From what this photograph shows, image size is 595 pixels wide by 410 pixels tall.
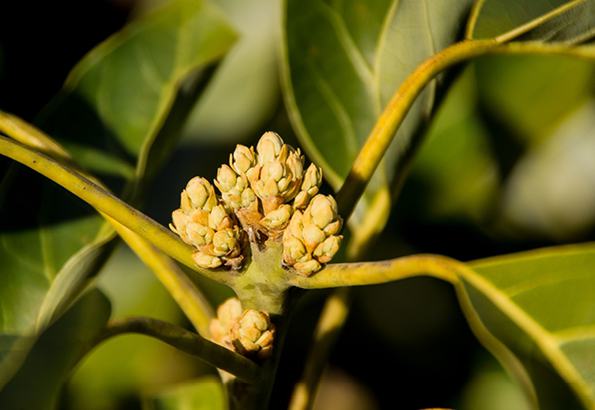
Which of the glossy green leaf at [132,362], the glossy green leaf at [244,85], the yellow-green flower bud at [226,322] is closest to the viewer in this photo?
the yellow-green flower bud at [226,322]

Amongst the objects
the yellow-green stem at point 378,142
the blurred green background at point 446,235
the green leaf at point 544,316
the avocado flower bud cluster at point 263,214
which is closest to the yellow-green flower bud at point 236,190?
the avocado flower bud cluster at point 263,214

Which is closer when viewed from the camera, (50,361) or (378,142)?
(50,361)

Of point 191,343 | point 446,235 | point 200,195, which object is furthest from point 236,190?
point 446,235

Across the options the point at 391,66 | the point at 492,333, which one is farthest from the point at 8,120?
the point at 492,333

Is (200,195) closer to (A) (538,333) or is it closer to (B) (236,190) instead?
(B) (236,190)

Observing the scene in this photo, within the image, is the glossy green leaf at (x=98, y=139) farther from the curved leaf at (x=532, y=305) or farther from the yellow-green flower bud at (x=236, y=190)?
the curved leaf at (x=532, y=305)

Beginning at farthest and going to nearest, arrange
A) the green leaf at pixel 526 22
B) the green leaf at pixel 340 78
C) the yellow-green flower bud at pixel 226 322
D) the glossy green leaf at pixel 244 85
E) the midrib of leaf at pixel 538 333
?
the glossy green leaf at pixel 244 85 < the green leaf at pixel 340 78 < the green leaf at pixel 526 22 < the yellow-green flower bud at pixel 226 322 < the midrib of leaf at pixel 538 333

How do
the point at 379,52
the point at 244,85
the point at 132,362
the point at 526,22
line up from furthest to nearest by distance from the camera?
the point at 244,85 → the point at 132,362 → the point at 379,52 → the point at 526,22

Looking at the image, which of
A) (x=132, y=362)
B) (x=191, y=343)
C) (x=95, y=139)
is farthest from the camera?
(x=132, y=362)
